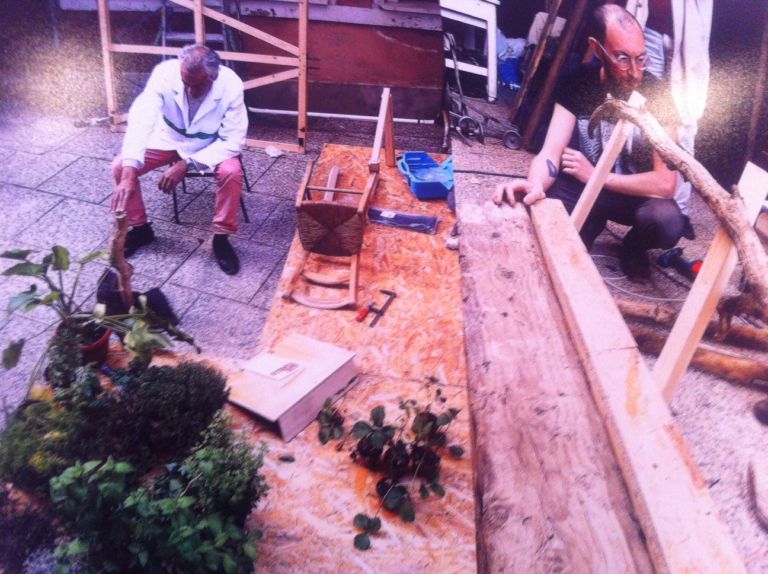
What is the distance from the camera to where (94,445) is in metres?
1.99

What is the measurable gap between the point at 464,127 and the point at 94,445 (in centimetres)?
489

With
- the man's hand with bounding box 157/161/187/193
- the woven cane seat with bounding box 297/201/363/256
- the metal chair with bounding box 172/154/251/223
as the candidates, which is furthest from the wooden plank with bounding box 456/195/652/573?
the metal chair with bounding box 172/154/251/223

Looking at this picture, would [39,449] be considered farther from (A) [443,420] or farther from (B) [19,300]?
(A) [443,420]

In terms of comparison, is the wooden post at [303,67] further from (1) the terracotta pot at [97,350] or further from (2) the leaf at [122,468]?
(2) the leaf at [122,468]

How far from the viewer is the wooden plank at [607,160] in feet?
9.30

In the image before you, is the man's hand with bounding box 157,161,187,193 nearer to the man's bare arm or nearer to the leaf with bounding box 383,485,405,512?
the man's bare arm

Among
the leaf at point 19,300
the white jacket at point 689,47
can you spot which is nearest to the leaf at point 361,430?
the leaf at point 19,300

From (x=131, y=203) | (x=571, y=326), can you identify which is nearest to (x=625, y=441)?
(x=571, y=326)

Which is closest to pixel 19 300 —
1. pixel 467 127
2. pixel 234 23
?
pixel 234 23

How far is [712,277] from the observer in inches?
80.3

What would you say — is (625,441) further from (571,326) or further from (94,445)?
(94,445)

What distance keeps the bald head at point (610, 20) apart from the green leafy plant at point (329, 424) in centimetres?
354

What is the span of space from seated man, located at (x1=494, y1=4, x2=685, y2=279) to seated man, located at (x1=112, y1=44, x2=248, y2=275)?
2.55 meters

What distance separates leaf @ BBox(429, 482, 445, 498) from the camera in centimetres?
218
